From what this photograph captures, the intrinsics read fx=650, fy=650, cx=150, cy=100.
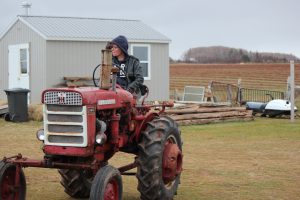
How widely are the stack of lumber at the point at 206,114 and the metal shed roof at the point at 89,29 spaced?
5.59 meters

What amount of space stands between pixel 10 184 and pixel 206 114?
40.9 ft

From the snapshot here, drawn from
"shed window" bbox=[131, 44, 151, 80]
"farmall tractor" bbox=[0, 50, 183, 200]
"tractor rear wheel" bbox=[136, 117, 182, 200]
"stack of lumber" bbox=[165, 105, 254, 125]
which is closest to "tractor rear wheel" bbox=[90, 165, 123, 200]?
"farmall tractor" bbox=[0, 50, 183, 200]

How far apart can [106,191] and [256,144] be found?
25.8ft

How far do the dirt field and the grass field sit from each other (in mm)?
24396

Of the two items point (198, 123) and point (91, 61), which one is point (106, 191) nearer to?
point (198, 123)

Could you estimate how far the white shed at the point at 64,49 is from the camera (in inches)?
911

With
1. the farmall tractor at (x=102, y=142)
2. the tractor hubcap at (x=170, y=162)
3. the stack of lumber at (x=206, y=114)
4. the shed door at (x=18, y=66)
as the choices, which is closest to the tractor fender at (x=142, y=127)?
the farmall tractor at (x=102, y=142)

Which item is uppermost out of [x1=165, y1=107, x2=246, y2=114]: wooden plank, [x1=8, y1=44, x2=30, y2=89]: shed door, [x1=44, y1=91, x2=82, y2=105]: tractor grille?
[x1=8, y1=44, x2=30, y2=89]: shed door

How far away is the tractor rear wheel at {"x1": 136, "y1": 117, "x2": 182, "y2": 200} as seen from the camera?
741 cm

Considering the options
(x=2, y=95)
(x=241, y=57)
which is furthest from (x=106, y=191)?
(x=241, y=57)

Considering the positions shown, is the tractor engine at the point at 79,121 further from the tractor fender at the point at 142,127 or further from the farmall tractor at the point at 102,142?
the tractor fender at the point at 142,127

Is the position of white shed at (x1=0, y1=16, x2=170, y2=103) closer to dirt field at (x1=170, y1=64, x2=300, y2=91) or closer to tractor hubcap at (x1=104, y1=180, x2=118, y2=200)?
dirt field at (x1=170, y1=64, x2=300, y2=91)

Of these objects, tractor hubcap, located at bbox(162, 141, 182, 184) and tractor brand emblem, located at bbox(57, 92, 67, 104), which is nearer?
tractor brand emblem, located at bbox(57, 92, 67, 104)

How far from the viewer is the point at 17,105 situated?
19.0 m
